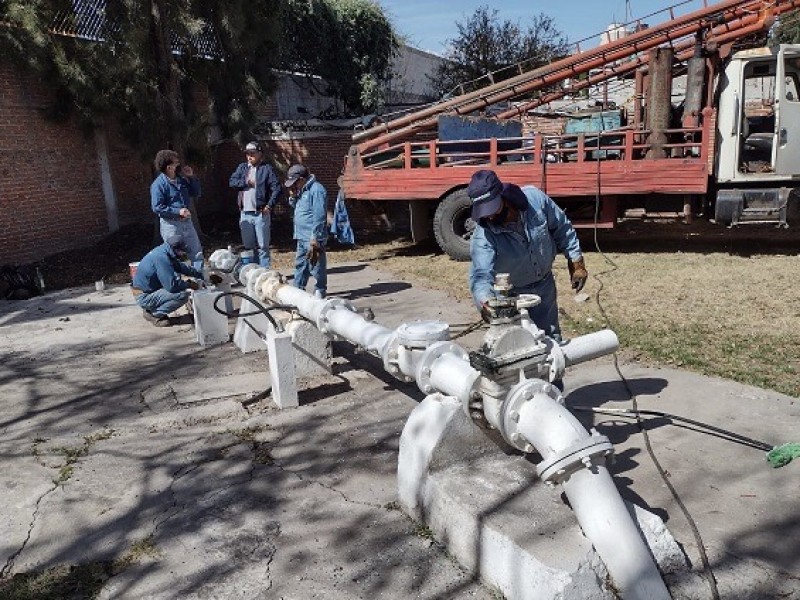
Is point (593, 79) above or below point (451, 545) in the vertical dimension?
Answer: above

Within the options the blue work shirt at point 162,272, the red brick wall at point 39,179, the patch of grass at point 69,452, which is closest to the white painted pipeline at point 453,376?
the patch of grass at point 69,452

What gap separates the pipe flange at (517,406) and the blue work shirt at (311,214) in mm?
4134

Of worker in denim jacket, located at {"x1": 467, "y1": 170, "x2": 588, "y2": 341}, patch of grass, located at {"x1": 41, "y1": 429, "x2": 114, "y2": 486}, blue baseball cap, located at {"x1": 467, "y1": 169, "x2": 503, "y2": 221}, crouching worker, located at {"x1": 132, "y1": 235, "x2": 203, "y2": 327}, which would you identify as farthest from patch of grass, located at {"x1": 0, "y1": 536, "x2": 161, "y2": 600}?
crouching worker, located at {"x1": 132, "y1": 235, "x2": 203, "y2": 327}

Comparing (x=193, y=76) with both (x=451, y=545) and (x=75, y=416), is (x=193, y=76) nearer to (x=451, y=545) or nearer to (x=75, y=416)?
(x=75, y=416)

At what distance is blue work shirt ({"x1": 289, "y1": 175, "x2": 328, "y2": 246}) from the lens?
21.8 ft

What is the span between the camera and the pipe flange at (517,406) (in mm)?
2785

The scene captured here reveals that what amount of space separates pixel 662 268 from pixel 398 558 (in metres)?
6.69

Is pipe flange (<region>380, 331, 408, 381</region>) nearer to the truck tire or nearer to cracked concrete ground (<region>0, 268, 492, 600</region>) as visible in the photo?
cracked concrete ground (<region>0, 268, 492, 600</region>)

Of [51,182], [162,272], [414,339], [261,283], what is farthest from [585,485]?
[51,182]

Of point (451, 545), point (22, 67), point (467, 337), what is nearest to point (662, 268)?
point (467, 337)

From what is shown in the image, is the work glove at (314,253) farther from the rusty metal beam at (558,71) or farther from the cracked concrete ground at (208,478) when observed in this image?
the rusty metal beam at (558,71)

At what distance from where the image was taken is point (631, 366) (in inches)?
206

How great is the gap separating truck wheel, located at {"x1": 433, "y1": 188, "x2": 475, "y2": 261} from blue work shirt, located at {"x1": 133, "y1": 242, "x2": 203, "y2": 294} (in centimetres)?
415

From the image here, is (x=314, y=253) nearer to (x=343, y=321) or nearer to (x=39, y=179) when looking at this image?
(x=343, y=321)
